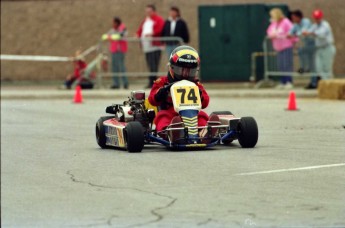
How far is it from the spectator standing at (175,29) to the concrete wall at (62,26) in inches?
167

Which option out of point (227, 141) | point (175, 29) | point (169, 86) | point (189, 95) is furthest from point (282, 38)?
point (189, 95)

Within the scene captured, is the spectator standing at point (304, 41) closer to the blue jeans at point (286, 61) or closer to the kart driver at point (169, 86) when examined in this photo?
the blue jeans at point (286, 61)

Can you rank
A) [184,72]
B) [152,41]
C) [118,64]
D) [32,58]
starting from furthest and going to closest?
[32,58] → [118,64] → [152,41] → [184,72]

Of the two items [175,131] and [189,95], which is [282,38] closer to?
[189,95]

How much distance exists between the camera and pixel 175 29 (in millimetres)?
30312

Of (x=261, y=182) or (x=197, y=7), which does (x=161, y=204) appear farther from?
(x=197, y=7)

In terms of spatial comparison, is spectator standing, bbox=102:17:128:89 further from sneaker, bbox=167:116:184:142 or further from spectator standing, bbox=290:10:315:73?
sneaker, bbox=167:116:184:142

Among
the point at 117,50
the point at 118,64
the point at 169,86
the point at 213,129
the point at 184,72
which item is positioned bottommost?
the point at 118,64

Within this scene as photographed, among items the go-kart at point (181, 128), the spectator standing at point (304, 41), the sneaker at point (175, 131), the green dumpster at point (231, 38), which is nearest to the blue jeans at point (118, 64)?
the green dumpster at point (231, 38)

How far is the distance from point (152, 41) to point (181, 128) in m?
15.8

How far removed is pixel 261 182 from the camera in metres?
11.8

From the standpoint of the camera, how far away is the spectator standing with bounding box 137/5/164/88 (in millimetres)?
30469

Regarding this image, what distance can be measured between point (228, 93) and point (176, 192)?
59.4 feet

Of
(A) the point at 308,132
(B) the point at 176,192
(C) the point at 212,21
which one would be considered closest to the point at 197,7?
(C) the point at 212,21
